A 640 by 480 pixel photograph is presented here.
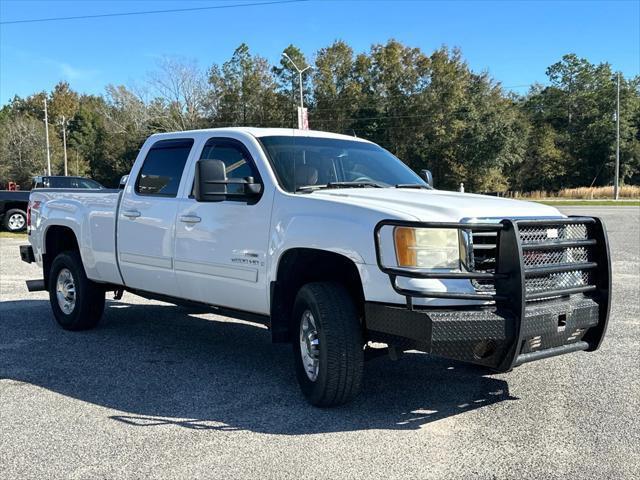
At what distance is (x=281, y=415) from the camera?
453 centimetres

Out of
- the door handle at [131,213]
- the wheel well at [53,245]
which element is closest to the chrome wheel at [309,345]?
the door handle at [131,213]

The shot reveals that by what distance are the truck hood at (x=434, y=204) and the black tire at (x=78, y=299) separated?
11.4 feet

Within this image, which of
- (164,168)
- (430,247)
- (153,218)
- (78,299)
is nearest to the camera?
(430,247)

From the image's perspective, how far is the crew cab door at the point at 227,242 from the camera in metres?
5.06

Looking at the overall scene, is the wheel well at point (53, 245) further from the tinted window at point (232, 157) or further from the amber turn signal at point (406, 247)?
the amber turn signal at point (406, 247)

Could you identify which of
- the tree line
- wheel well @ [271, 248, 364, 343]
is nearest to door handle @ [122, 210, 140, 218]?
wheel well @ [271, 248, 364, 343]

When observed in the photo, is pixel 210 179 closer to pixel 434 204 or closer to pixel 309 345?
pixel 309 345

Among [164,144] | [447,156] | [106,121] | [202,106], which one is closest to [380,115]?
[447,156]

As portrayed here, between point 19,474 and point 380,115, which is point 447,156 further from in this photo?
point 19,474

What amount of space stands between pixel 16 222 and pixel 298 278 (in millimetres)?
17707

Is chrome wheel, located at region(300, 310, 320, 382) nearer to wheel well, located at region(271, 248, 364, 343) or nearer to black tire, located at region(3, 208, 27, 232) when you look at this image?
wheel well, located at region(271, 248, 364, 343)

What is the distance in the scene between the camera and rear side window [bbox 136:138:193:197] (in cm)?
609

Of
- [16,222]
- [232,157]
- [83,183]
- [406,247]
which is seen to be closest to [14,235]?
[16,222]

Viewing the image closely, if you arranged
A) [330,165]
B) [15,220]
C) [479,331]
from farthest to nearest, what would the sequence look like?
[15,220], [330,165], [479,331]
